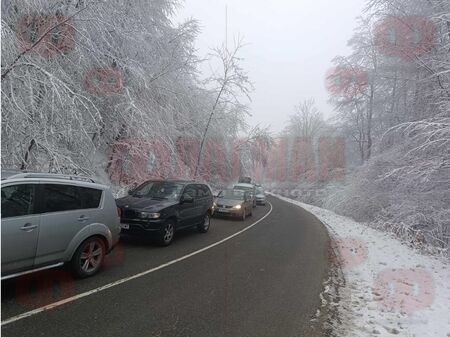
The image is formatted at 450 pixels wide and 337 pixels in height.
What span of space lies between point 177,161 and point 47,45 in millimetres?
8261

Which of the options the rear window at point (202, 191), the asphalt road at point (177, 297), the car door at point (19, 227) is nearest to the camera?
the asphalt road at point (177, 297)

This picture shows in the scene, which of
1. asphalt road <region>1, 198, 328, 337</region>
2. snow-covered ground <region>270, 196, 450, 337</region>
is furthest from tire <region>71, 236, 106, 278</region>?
snow-covered ground <region>270, 196, 450, 337</region>

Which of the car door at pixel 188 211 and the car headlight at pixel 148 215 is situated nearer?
the car headlight at pixel 148 215

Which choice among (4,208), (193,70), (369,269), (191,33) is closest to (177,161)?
(193,70)

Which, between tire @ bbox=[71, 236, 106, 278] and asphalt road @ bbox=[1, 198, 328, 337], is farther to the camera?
tire @ bbox=[71, 236, 106, 278]

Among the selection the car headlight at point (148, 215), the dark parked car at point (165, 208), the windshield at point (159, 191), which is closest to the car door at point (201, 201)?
the dark parked car at point (165, 208)

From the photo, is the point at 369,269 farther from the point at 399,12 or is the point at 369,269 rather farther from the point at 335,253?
the point at 399,12

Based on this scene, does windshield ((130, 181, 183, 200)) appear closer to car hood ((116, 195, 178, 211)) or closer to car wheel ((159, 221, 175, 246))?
car hood ((116, 195, 178, 211))

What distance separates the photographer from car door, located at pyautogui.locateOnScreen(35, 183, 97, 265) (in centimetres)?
496

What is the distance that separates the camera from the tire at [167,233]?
8570 mm

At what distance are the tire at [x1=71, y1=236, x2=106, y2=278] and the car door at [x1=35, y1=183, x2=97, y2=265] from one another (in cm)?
32

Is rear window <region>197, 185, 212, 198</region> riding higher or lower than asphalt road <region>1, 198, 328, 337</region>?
higher

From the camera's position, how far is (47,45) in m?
8.55

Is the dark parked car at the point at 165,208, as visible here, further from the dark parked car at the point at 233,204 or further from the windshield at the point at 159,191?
the dark parked car at the point at 233,204
